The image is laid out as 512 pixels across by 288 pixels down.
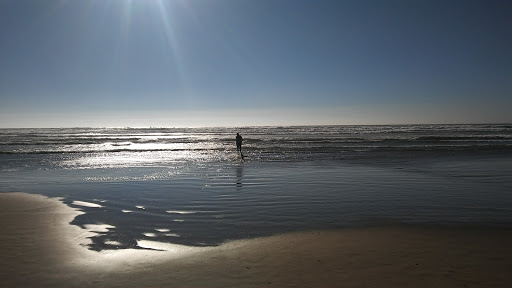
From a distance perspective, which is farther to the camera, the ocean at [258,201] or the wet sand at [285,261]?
the ocean at [258,201]

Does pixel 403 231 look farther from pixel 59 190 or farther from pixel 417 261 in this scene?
pixel 59 190

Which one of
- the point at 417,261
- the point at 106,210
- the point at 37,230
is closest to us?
the point at 417,261

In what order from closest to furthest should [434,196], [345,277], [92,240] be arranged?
→ [345,277]
[92,240]
[434,196]

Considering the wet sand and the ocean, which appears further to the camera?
the ocean

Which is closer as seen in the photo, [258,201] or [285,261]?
[285,261]

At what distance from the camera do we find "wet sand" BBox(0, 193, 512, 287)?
5184 millimetres

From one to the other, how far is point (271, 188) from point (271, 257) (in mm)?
7002

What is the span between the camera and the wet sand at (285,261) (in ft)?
17.0

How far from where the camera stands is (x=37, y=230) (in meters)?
7.95

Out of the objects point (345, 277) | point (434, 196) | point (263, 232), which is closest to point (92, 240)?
point (263, 232)

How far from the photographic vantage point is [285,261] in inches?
233

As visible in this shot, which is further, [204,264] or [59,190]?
[59,190]

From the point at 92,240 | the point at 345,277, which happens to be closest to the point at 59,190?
the point at 92,240

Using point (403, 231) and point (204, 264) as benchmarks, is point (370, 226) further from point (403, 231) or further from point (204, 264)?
point (204, 264)
